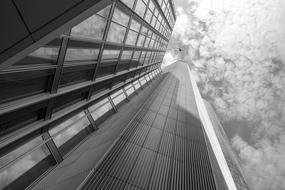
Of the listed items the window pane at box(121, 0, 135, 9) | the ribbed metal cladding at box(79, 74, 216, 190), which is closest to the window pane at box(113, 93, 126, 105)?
the ribbed metal cladding at box(79, 74, 216, 190)

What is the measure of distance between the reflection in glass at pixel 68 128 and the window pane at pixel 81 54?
4338 mm

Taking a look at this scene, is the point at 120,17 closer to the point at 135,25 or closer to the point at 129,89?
the point at 135,25

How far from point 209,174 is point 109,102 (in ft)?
36.2

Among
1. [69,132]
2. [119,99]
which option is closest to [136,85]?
[119,99]

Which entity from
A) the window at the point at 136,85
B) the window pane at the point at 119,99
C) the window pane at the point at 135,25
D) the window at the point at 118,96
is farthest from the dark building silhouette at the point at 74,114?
the window at the point at 136,85

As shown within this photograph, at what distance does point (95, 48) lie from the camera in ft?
42.8

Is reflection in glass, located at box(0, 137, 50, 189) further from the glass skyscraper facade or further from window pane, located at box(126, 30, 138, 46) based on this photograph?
window pane, located at box(126, 30, 138, 46)

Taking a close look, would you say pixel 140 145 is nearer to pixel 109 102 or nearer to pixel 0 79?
pixel 109 102

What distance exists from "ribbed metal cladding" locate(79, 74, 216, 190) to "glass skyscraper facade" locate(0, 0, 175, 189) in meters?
3.24

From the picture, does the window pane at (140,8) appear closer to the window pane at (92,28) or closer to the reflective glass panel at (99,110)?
the window pane at (92,28)

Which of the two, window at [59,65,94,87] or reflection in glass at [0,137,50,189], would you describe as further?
window at [59,65,94,87]

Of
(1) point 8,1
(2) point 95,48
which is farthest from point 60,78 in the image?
(1) point 8,1

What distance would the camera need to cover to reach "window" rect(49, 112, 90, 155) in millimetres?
12242

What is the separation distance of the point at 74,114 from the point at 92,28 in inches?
239
